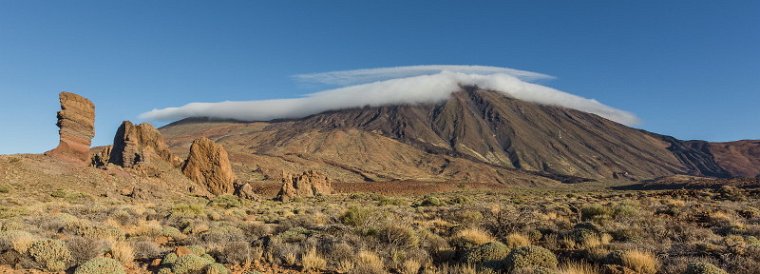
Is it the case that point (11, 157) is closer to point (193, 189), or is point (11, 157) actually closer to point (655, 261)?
point (193, 189)

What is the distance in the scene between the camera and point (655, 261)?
844cm

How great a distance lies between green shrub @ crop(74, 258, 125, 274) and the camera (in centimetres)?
765

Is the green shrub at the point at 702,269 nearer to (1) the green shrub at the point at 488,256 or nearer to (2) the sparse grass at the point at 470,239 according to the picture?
(1) the green shrub at the point at 488,256

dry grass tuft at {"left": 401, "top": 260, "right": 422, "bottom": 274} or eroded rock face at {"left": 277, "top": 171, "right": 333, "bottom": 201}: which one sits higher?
dry grass tuft at {"left": 401, "top": 260, "right": 422, "bottom": 274}

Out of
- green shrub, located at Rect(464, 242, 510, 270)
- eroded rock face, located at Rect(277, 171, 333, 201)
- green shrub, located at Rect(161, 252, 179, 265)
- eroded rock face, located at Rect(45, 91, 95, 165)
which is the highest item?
eroded rock face, located at Rect(45, 91, 95, 165)

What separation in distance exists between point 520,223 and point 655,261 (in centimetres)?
635

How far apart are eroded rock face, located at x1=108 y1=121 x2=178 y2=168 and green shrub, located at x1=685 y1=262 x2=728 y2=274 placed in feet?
153

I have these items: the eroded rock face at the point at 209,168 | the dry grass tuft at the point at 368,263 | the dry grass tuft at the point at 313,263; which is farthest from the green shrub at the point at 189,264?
the eroded rock face at the point at 209,168

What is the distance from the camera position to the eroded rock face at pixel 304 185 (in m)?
49.3

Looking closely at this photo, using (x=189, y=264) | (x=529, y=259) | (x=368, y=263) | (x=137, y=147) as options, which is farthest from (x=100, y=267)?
(x=137, y=147)

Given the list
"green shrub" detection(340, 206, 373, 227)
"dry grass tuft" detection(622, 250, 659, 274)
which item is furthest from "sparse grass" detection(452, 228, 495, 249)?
"green shrub" detection(340, 206, 373, 227)

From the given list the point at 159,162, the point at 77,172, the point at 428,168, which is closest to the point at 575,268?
the point at 77,172

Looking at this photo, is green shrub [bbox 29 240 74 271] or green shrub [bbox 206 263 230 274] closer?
green shrub [bbox 206 263 230 274]

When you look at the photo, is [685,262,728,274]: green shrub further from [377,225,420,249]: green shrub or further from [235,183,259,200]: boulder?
[235,183,259,200]: boulder
